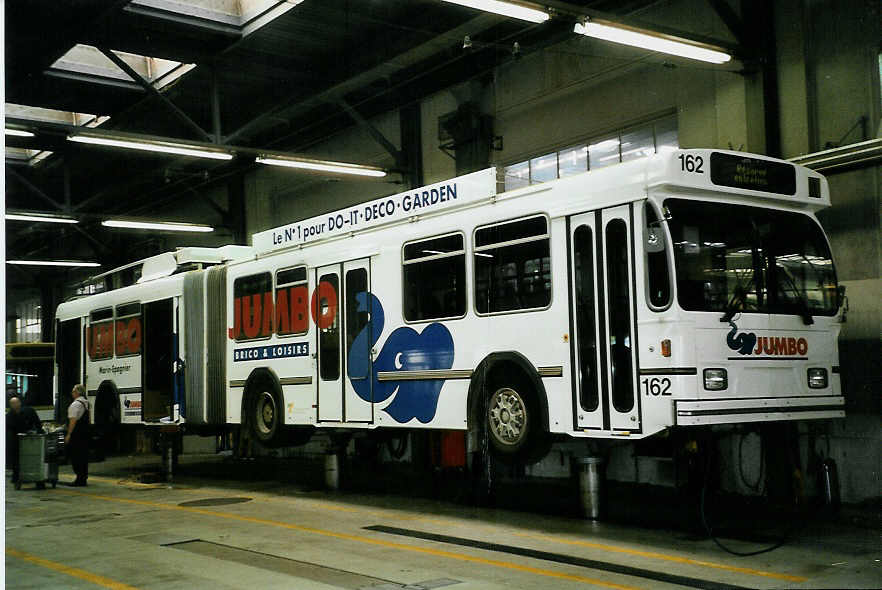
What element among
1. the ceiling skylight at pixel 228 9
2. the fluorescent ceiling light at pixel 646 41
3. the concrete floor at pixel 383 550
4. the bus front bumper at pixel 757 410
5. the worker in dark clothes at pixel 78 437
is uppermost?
the ceiling skylight at pixel 228 9

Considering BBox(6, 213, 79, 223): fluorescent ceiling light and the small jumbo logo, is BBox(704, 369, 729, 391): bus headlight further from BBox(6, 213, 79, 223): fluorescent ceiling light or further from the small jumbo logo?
BBox(6, 213, 79, 223): fluorescent ceiling light

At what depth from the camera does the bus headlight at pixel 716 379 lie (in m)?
9.70

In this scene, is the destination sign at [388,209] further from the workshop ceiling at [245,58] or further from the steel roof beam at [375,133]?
Result: the steel roof beam at [375,133]

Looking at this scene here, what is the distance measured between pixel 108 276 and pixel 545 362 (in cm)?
1446

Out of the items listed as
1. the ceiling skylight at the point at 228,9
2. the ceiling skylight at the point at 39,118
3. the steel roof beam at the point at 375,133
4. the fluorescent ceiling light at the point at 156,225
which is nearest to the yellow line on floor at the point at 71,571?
the ceiling skylight at the point at 228,9

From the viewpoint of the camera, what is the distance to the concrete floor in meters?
7.94

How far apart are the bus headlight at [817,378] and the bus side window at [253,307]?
8839 mm

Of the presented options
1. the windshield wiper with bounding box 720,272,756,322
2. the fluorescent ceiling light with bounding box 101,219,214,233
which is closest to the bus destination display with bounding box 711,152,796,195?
the windshield wiper with bounding box 720,272,756,322

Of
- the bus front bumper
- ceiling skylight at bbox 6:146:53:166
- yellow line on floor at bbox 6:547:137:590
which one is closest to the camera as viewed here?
yellow line on floor at bbox 6:547:137:590

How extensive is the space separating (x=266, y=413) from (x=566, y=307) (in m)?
7.35

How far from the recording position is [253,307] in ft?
54.4

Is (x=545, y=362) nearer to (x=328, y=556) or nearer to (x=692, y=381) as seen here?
(x=692, y=381)

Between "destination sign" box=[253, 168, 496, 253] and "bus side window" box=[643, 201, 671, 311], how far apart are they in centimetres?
273

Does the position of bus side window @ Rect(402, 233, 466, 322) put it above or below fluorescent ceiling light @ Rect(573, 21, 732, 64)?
below
